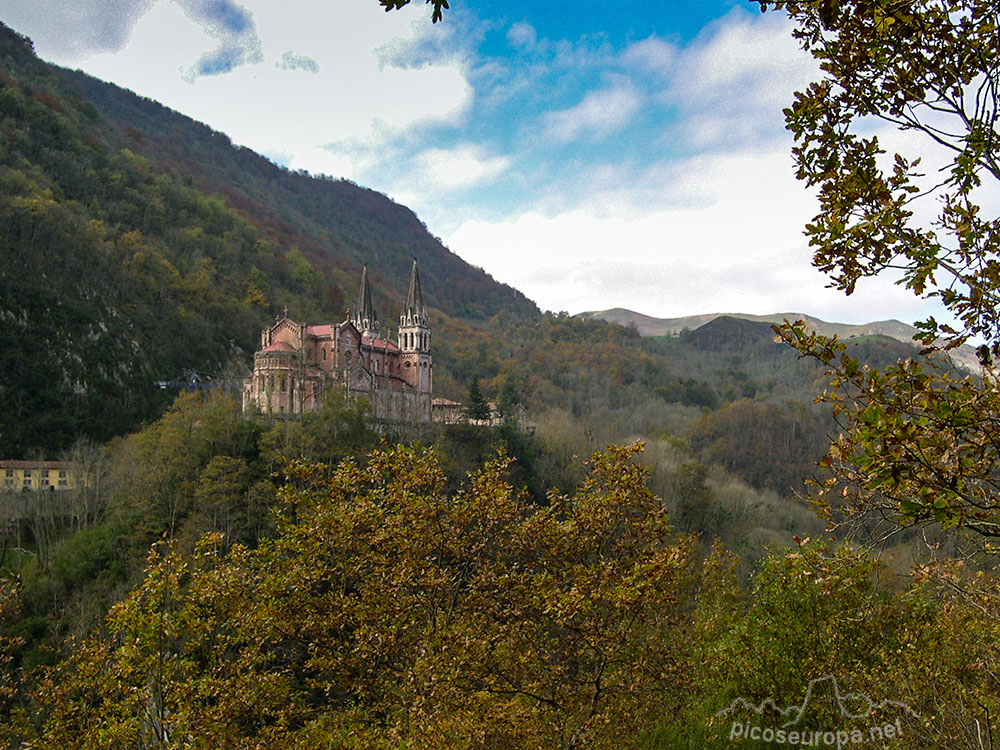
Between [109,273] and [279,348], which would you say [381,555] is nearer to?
[279,348]

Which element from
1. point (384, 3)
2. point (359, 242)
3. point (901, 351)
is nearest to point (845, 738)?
point (384, 3)

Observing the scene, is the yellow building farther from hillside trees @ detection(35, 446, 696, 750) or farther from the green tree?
hillside trees @ detection(35, 446, 696, 750)

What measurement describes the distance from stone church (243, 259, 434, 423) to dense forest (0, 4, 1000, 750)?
195 inches

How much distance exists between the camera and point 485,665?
8016mm

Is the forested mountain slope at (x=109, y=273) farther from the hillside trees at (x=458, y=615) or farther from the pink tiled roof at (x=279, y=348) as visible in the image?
the hillside trees at (x=458, y=615)

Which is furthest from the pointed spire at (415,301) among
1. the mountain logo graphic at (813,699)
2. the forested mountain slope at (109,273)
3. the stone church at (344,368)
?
the mountain logo graphic at (813,699)

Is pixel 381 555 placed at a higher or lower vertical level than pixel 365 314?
lower

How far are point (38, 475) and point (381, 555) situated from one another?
44154mm

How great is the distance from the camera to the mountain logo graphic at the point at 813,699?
8450 millimetres

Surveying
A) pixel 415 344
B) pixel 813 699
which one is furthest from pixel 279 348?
pixel 813 699

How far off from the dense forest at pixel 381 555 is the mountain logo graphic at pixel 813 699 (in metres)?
0.09

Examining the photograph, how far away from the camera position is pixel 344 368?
5119cm

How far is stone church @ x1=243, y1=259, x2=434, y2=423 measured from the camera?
48469mm

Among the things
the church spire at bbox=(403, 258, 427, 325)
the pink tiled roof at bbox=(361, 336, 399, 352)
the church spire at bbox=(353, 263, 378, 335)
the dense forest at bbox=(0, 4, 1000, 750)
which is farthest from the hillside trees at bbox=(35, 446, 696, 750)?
the church spire at bbox=(353, 263, 378, 335)
